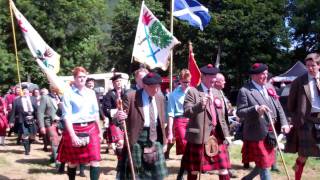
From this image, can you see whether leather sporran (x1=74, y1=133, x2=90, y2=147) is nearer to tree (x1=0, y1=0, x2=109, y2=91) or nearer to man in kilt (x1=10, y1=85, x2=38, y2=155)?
man in kilt (x1=10, y1=85, x2=38, y2=155)

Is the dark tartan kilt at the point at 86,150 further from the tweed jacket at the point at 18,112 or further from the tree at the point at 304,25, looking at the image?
the tree at the point at 304,25

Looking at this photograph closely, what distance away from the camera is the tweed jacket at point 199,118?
266 inches

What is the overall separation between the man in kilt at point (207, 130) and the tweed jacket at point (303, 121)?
1030mm

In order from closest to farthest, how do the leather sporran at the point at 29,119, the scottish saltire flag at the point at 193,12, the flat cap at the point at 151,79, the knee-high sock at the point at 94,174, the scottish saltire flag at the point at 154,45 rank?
the flat cap at the point at 151,79
the knee-high sock at the point at 94,174
the scottish saltire flag at the point at 154,45
the scottish saltire flag at the point at 193,12
the leather sporran at the point at 29,119

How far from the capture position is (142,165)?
6.46 metres

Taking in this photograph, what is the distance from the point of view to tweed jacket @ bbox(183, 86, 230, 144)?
6750mm

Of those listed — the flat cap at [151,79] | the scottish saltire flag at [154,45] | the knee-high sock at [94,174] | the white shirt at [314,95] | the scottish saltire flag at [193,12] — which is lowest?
the knee-high sock at [94,174]

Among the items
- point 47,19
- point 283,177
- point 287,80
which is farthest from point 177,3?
point 47,19

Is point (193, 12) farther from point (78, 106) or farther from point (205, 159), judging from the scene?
point (205, 159)

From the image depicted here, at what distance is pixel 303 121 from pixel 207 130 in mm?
1407

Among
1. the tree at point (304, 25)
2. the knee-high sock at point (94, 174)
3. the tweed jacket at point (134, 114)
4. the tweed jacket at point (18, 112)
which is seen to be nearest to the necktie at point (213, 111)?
the tweed jacket at point (134, 114)

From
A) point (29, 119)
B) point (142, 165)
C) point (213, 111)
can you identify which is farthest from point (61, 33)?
point (142, 165)

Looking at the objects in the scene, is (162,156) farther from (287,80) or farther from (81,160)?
(287,80)

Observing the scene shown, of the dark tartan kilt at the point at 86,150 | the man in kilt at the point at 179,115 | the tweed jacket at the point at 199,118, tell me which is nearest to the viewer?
the tweed jacket at the point at 199,118
